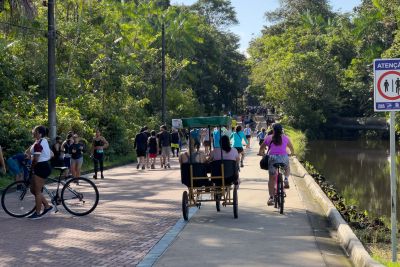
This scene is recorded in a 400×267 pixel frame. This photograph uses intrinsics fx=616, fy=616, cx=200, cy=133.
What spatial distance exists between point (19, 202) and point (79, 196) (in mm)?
1213

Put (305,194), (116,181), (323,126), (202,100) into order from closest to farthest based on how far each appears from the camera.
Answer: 1. (305,194)
2. (116,181)
3. (323,126)
4. (202,100)

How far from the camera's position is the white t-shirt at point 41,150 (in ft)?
37.5

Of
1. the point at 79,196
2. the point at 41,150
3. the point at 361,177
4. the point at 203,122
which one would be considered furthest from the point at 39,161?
the point at 361,177

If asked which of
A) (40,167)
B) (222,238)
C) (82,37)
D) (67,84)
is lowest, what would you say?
(222,238)

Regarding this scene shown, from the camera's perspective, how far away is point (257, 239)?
9.67m

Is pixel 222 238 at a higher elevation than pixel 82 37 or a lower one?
lower

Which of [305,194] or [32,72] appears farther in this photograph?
[32,72]

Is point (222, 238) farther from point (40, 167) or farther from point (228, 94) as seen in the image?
point (228, 94)

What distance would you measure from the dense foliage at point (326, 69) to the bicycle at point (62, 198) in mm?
42073

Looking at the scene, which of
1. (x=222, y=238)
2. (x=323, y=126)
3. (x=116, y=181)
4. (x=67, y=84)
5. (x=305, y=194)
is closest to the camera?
(x=222, y=238)

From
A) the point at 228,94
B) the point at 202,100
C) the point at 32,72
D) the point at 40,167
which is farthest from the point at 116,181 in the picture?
the point at 228,94

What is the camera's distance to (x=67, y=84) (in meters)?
30.5

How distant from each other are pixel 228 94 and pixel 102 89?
4743 centimetres

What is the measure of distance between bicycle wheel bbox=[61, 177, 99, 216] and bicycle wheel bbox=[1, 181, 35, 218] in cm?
70
